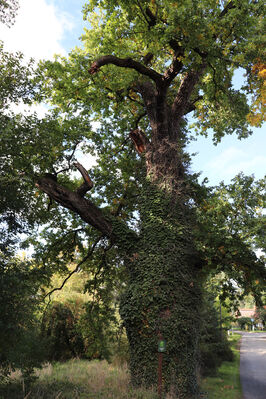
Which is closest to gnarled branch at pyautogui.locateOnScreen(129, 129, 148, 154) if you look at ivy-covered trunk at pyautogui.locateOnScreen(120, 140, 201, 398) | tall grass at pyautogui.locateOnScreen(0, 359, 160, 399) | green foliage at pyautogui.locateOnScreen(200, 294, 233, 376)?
ivy-covered trunk at pyautogui.locateOnScreen(120, 140, 201, 398)

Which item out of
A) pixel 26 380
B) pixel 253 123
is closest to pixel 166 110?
pixel 253 123

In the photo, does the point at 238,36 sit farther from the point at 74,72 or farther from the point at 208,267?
the point at 208,267

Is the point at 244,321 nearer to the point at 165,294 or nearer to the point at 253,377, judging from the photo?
the point at 253,377

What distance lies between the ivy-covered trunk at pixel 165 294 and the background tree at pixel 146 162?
0.03 m

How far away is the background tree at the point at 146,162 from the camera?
8.91 metres

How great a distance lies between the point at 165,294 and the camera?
9266mm

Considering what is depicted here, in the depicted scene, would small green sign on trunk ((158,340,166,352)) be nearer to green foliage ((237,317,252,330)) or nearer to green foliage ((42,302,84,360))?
green foliage ((237,317,252,330))

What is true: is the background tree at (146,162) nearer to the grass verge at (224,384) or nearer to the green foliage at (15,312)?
the green foliage at (15,312)

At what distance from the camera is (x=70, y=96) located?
1182 cm

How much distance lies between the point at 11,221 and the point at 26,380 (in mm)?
3852

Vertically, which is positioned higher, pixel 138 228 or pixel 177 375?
pixel 138 228

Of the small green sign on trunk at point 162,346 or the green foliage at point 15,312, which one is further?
the small green sign on trunk at point 162,346

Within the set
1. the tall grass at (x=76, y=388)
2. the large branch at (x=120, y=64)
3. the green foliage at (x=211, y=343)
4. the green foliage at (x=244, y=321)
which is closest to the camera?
the tall grass at (x=76, y=388)

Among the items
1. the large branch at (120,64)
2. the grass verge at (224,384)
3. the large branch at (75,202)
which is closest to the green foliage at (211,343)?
the grass verge at (224,384)
